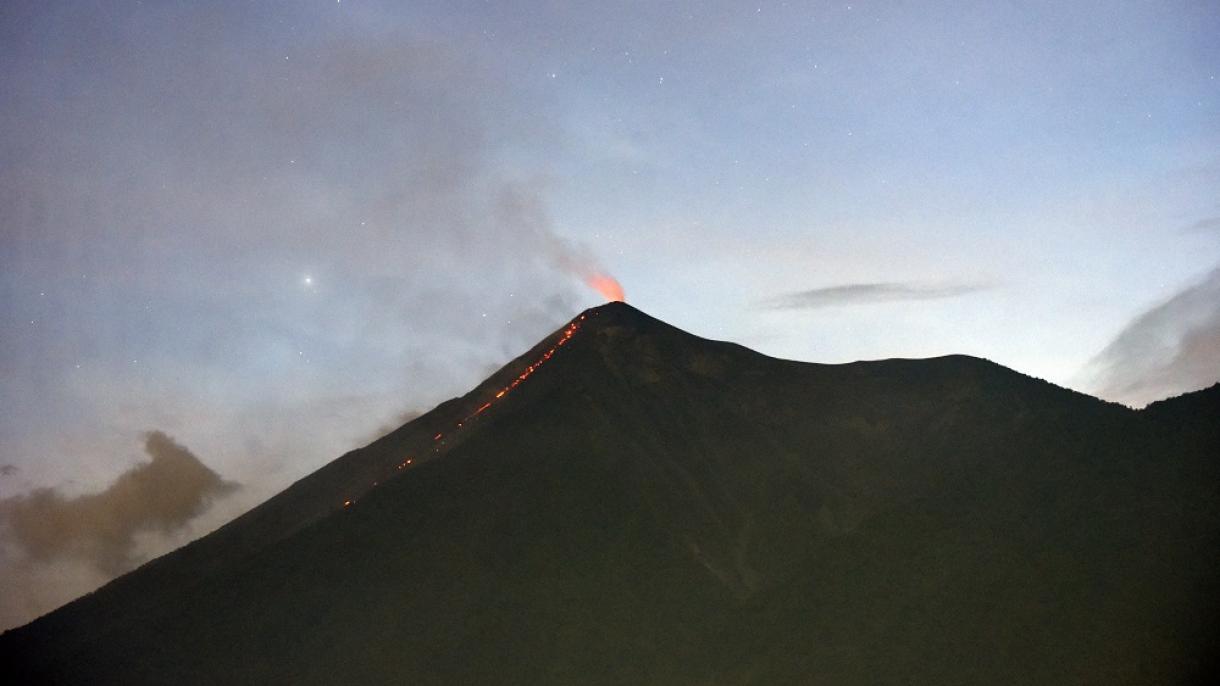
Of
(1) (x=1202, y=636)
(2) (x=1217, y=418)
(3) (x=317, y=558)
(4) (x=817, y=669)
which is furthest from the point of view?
(3) (x=317, y=558)

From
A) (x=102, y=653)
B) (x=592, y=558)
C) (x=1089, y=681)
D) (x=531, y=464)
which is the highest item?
(x=531, y=464)

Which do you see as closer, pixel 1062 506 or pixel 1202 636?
pixel 1202 636

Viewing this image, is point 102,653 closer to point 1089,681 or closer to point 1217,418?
point 1089,681

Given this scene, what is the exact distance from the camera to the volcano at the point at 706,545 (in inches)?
2458

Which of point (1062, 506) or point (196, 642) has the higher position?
point (196, 642)

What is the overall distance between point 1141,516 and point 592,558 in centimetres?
3718

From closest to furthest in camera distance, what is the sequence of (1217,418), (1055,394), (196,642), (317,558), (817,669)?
1. (817,669)
2. (1217,418)
3. (196,642)
4. (317,558)
5. (1055,394)

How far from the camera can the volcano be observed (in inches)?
2458

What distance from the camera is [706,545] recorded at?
79500 mm

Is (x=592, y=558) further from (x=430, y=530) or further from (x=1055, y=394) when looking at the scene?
(x=1055, y=394)

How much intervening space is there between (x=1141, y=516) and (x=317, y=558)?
58.1 m

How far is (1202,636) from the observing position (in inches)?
2094

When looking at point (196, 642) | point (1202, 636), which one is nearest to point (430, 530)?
point (196, 642)

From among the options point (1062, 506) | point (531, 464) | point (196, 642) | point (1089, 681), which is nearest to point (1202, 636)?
point (1089, 681)
